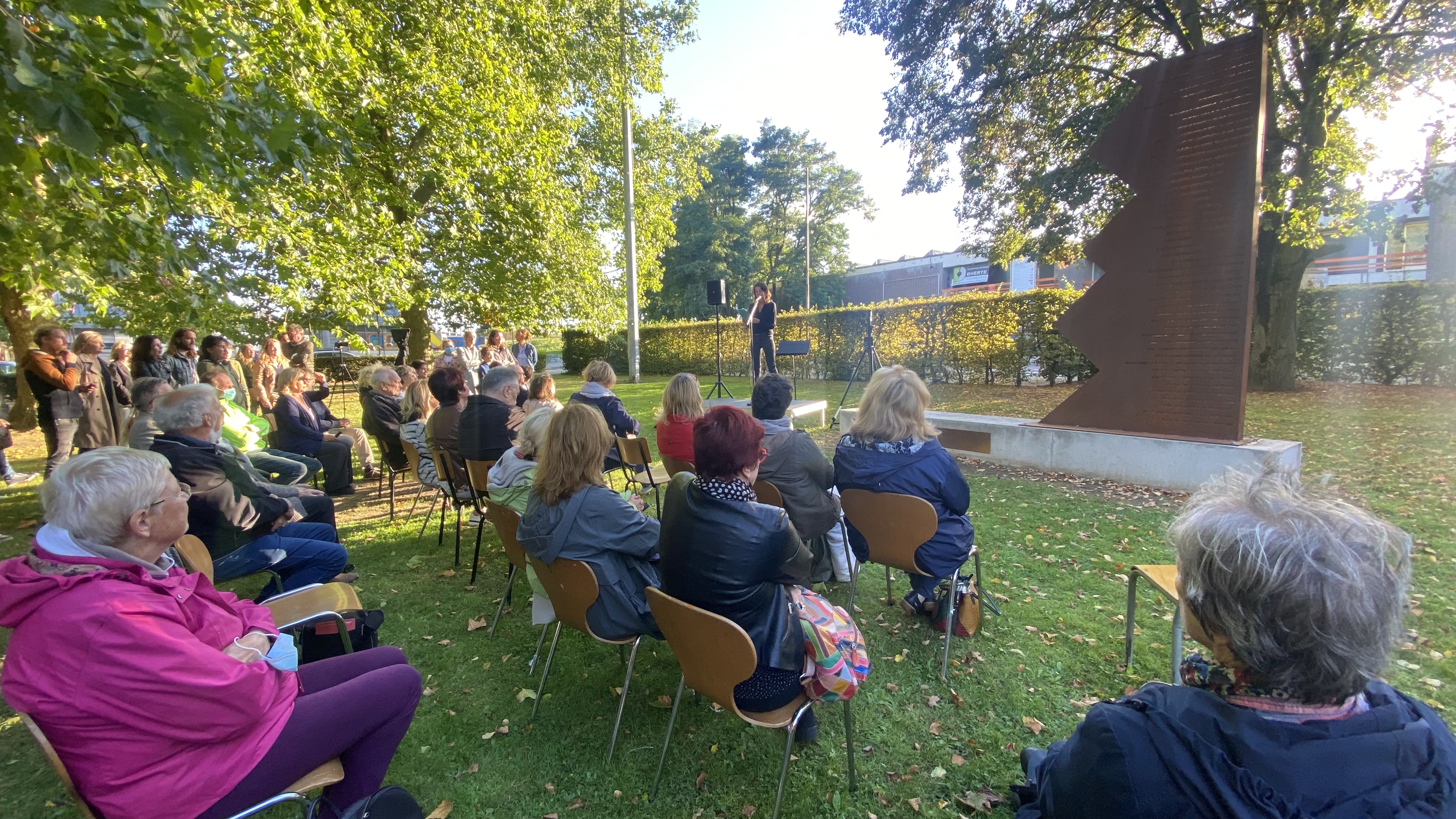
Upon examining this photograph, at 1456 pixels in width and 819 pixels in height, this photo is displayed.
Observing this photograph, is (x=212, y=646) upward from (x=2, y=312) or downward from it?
downward

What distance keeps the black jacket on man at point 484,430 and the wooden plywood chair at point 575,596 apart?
2027 mm

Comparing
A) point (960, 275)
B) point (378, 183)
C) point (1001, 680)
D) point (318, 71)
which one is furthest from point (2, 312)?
point (960, 275)

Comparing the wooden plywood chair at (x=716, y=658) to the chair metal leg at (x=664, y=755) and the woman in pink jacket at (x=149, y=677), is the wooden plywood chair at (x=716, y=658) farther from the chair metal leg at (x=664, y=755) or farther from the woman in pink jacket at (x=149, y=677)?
the woman in pink jacket at (x=149, y=677)

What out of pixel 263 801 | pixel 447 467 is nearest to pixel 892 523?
pixel 263 801

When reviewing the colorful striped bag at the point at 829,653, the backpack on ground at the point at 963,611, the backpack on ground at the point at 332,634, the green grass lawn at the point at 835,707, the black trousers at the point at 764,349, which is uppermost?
the black trousers at the point at 764,349

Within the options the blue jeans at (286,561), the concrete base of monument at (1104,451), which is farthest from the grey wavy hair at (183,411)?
the concrete base of monument at (1104,451)

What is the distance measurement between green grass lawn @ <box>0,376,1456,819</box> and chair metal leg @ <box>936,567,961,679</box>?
0.06 meters

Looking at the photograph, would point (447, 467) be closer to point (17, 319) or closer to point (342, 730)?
point (342, 730)

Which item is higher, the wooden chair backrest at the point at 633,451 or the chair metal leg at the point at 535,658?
the wooden chair backrest at the point at 633,451

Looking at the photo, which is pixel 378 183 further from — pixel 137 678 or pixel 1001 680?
pixel 1001 680

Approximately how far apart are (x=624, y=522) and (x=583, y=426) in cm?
45

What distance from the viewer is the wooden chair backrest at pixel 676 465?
14.6 ft

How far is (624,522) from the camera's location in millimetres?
2469

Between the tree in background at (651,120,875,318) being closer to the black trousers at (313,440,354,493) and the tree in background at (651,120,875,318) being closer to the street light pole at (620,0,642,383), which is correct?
the street light pole at (620,0,642,383)
